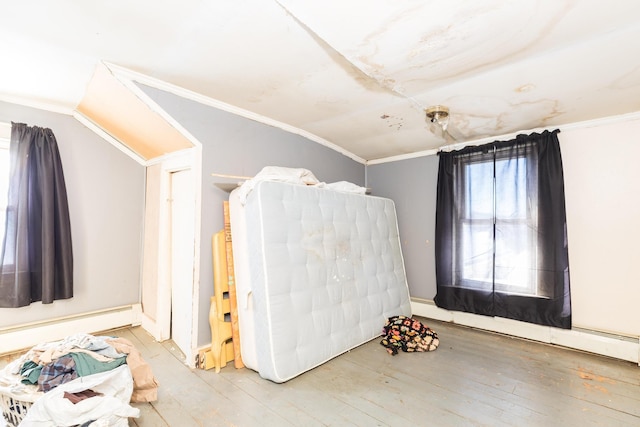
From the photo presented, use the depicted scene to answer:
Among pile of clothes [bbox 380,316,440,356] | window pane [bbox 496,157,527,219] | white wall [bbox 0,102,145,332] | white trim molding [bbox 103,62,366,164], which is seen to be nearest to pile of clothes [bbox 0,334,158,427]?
white wall [bbox 0,102,145,332]

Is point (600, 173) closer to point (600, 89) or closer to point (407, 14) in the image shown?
point (600, 89)

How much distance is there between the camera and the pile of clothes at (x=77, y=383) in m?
1.44

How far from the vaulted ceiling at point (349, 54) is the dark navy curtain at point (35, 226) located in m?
0.45

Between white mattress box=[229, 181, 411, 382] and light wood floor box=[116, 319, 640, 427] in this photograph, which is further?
white mattress box=[229, 181, 411, 382]

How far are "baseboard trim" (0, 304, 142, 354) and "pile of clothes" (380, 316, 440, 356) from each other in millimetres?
2792

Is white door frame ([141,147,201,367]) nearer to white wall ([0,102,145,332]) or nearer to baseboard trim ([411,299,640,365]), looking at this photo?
white wall ([0,102,145,332])

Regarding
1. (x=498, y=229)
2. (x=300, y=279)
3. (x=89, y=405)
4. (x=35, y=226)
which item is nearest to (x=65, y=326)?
(x=35, y=226)

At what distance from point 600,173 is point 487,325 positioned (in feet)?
6.24

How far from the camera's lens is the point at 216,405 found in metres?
1.93

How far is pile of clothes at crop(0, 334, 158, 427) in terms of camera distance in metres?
1.44

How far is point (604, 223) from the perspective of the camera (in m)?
2.73

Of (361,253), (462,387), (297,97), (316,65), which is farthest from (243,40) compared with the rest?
(462,387)

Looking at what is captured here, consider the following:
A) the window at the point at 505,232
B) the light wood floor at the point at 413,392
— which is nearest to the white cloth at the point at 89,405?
the light wood floor at the point at 413,392

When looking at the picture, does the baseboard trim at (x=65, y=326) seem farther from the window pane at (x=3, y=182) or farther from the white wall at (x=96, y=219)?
the window pane at (x=3, y=182)
